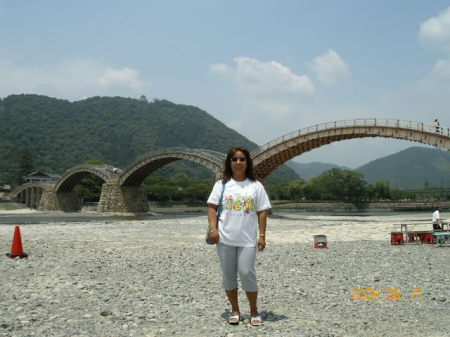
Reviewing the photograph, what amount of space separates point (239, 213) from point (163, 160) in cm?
5129

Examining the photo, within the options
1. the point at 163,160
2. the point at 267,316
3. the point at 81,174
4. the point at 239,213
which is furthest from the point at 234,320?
the point at 81,174

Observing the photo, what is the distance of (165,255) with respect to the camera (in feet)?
39.0

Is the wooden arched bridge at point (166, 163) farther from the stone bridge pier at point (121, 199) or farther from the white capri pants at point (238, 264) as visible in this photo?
the white capri pants at point (238, 264)

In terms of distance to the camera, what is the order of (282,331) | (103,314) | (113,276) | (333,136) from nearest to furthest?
(282,331) → (103,314) → (113,276) → (333,136)

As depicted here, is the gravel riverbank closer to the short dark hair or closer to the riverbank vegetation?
the short dark hair

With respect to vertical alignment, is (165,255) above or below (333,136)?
below

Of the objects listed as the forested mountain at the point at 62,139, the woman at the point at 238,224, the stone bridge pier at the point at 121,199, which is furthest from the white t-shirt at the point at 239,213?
the forested mountain at the point at 62,139

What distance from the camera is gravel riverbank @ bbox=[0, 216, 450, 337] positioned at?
507 cm

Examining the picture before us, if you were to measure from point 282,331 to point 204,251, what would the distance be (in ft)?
26.5

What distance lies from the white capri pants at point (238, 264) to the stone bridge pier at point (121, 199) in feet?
175

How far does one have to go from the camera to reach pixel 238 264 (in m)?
4.98

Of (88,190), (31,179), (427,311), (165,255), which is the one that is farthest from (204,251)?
(31,179)

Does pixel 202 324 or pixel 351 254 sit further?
pixel 351 254

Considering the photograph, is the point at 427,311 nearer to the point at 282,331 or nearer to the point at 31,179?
the point at 282,331
